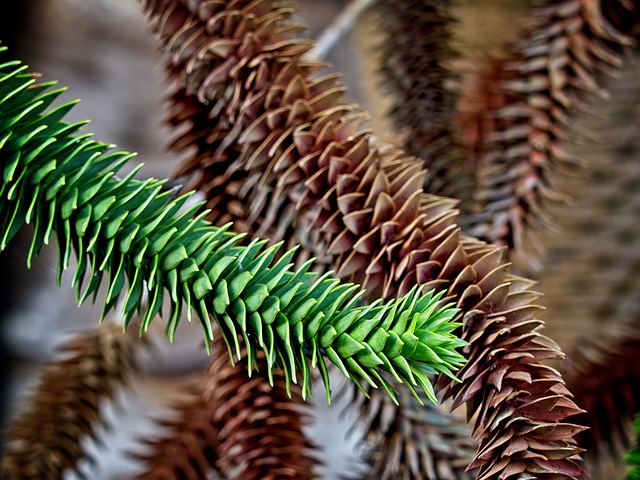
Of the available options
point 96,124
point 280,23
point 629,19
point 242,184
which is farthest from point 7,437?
point 96,124

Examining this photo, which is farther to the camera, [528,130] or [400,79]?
[400,79]

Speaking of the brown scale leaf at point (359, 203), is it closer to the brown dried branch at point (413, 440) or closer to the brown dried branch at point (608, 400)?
the brown dried branch at point (413, 440)

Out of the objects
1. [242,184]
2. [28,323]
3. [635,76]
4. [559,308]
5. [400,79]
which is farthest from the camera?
[28,323]

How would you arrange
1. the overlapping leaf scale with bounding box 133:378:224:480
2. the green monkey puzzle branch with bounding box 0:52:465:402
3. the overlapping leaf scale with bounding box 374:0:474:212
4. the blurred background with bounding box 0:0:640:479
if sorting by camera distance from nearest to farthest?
the green monkey puzzle branch with bounding box 0:52:465:402
the overlapping leaf scale with bounding box 133:378:224:480
the overlapping leaf scale with bounding box 374:0:474:212
the blurred background with bounding box 0:0:640:479

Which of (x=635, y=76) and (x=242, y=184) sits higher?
(x=635, y=76)

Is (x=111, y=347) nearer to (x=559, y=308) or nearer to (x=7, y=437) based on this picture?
(x=7, y=437)

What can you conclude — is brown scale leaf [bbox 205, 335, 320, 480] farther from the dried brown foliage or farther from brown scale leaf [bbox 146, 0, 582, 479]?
brown scale leaf [bbox 146, 0, 582, 479]

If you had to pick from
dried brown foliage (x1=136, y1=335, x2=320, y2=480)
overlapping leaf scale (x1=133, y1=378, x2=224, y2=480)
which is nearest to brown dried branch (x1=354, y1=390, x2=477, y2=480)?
dried brown foliage (x1=136, y1=335, x2=320, y2=480)

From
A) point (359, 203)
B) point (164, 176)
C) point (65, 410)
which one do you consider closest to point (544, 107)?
point (359, 203)

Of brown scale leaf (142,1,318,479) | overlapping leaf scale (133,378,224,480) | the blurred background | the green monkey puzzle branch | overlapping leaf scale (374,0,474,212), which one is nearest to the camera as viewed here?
the green monkey puzzle branch
